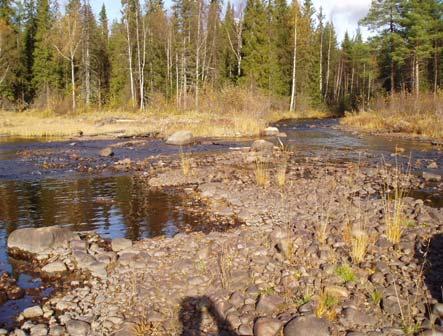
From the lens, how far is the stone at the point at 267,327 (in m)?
4.60

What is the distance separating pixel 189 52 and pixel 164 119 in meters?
13.5

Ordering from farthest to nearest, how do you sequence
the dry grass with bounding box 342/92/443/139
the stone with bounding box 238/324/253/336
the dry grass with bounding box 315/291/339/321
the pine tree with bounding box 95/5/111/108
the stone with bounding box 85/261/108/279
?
the pine tree with bounding box 95/5/111/108 < the dry grass with bounding box 342/92/443/139 < the stone with bounding box 85/261/108/279 < the dry grass with bounding box 315/291/339/321 < the stone with bounding box 238/324/253/336

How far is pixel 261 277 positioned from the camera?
5785mm

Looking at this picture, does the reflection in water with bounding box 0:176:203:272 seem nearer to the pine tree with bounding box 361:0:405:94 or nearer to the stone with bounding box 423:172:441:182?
the stone with bounding box 423:172:441:182

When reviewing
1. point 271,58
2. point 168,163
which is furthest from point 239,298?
point 271,58

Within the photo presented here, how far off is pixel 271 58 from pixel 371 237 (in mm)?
38641

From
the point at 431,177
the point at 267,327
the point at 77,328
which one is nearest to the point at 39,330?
the point at 77,328

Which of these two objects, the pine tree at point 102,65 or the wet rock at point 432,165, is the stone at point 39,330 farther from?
the pine tree at point 102,65

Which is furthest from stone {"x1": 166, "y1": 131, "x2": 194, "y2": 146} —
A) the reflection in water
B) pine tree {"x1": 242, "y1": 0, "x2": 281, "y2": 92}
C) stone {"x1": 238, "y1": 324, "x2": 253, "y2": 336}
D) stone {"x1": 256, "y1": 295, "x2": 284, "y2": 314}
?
pine tree {"x1": 242, "y1": 0, "x2": 281, "y2": 92}

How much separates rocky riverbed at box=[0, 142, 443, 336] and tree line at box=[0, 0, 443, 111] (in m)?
30.5

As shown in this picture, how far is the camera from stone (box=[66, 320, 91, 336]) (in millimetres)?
4730

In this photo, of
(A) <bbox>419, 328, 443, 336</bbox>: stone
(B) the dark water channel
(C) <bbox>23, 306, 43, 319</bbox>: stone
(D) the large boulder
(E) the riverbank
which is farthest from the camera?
(E) the riverbank

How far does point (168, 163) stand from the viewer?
Result: 16156 millimetres

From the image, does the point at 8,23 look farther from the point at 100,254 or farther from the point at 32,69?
the point at 100,254
